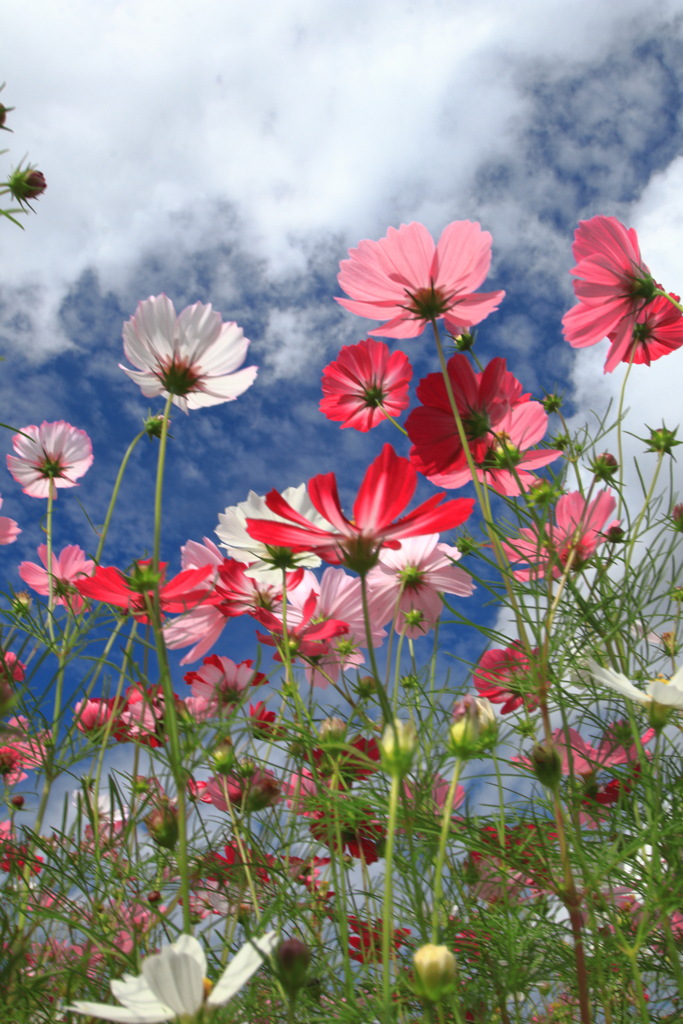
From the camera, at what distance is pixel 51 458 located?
4.33ft

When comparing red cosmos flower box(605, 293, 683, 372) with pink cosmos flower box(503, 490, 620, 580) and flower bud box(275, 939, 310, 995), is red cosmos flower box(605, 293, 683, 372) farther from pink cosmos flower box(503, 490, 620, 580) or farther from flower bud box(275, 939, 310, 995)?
flower bud box(275, 939, 310, 995)

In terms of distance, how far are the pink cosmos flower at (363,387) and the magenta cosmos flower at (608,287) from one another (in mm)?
263

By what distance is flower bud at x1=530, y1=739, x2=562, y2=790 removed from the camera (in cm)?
44

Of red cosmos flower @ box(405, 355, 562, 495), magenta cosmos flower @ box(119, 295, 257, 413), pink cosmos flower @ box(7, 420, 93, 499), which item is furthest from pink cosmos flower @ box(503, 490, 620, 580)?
pink cosmos flower @ box(7, 420, 93, 499)

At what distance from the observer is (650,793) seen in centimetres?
56

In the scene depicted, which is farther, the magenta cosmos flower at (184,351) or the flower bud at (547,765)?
the magenta cosmos flower at (184,351)

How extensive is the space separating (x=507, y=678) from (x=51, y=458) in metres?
1.02

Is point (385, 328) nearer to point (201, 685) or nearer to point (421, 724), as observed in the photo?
point (421, 724)

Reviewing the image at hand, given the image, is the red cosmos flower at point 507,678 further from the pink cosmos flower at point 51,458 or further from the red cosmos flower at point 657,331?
the pink cosmos flower at point 51,458

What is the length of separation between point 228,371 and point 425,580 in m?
0.38

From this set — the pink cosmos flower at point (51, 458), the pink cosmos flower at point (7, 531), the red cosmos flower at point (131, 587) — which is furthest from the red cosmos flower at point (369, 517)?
the pink cosmos flower at point (51, 458)

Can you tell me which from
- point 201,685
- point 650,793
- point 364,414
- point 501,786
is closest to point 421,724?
point 501,786

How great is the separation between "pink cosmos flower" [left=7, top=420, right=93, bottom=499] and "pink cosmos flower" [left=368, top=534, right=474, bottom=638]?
0.75m

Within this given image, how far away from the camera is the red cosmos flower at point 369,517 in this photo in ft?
1.45
